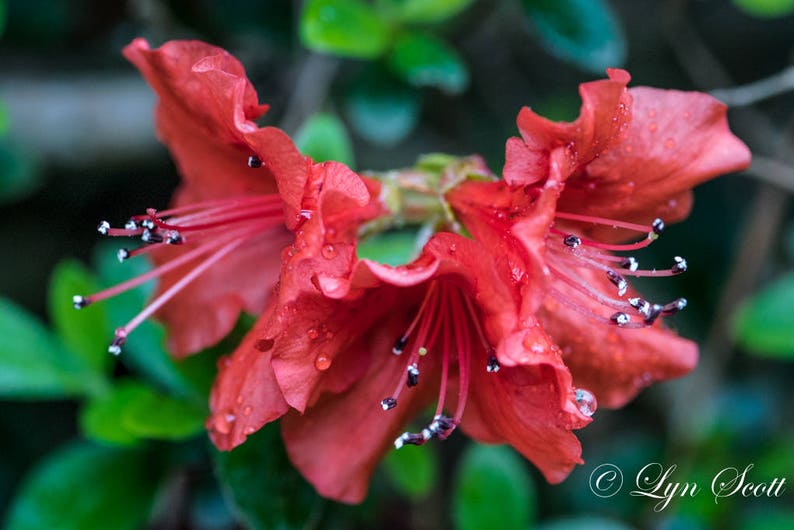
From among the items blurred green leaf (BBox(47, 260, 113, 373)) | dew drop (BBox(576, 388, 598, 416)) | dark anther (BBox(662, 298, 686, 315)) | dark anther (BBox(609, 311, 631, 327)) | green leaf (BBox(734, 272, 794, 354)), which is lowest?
blurred green leaf (BBox(47, 260, 113, 373))

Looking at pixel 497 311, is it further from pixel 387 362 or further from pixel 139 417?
pixel 139 417

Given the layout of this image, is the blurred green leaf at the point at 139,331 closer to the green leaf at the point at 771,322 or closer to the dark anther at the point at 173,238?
the dark anther at the point at 173,238

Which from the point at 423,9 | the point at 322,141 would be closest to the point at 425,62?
the point at 423,9

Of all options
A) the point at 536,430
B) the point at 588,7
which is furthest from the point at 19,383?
the point at 588,7

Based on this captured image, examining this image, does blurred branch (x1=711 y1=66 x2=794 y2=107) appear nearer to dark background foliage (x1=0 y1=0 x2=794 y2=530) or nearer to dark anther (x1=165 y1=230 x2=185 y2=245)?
dark background foliage (x1=0 y1=0 x2=794 y2=530)

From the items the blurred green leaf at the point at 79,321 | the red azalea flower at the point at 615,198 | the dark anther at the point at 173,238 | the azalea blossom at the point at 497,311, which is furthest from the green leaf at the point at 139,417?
the red azalea flower at the point at 615,198

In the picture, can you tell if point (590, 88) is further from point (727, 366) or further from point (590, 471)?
point (727, 366)

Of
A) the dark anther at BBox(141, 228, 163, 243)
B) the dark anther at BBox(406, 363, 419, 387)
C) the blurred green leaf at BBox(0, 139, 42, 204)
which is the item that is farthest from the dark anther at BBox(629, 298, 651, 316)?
the blurred green leaf at BBox(0, 139, 42, 204)
